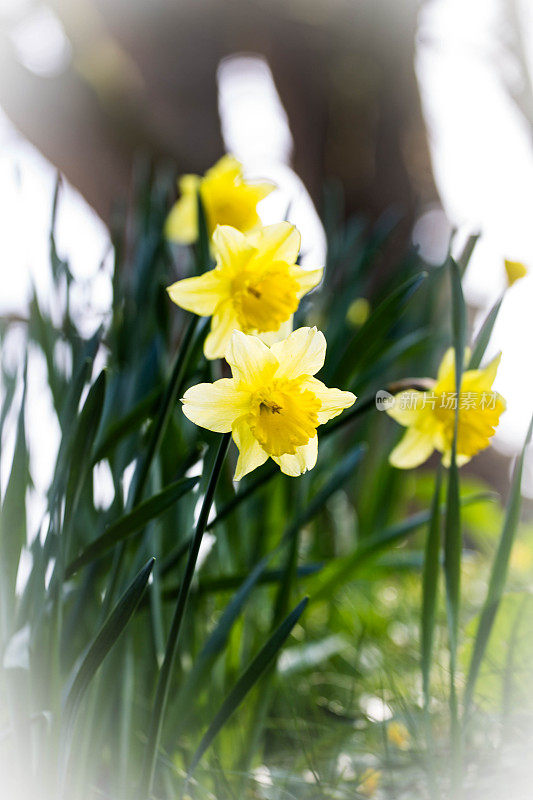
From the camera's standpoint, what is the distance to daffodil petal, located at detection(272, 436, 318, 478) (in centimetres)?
38

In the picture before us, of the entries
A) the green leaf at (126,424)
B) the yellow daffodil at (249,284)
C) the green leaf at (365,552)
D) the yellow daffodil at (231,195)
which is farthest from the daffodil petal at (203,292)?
the green leaf at (365,552)

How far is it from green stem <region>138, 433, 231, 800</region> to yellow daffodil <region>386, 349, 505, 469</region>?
0.21m

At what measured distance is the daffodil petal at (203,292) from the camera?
42 centimetres

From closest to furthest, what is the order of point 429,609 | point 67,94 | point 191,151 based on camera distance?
point 429,609 → point 67,94 → point 191,151

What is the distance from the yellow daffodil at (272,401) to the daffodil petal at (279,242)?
8 cm

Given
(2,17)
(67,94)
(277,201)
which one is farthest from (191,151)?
(277,201)

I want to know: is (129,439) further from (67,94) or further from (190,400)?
(67,94)

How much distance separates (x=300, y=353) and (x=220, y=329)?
0.31ft

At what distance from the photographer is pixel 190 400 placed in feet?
1.15

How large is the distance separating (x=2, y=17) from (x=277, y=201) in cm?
71

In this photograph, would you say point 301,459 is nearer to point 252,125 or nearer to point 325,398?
point 325,398

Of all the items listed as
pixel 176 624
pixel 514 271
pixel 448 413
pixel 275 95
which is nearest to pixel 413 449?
pixel 448 413

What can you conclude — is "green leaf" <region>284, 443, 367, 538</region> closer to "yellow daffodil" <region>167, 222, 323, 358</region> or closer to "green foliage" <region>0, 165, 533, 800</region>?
"green foliage" <region>0, 165, 533, 800</region>

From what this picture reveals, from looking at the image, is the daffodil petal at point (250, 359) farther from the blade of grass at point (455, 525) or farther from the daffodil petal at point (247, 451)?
the blade of grass at point (455, 525)
